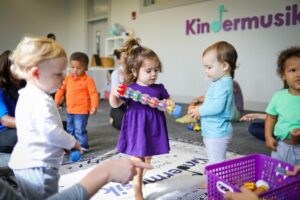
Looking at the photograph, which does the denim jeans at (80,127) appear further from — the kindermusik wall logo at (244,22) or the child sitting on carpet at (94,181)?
the kindermusik wall logo at (244,22)

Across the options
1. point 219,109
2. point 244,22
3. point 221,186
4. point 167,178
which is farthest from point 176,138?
point 244,22

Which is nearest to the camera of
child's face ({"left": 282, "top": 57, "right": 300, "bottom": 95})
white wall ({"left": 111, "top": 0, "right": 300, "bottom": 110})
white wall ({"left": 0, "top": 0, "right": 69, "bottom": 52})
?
child's face ({"left": 282, "top": 57, "right": 300, "bottom": 95})

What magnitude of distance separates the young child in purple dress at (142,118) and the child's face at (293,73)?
56 centimetres

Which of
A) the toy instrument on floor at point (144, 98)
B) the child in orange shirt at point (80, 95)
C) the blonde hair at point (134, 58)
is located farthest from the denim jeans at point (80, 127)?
the toy instrument on floor at point (144, 98)

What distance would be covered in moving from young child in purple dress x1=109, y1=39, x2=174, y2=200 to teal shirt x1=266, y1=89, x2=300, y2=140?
516 millimetres

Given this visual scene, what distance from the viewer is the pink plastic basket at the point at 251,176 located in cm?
99

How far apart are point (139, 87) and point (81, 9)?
645 cm

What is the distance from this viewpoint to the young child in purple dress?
4.60 feet

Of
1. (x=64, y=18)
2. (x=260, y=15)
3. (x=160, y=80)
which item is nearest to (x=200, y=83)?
(x=160, y=80)

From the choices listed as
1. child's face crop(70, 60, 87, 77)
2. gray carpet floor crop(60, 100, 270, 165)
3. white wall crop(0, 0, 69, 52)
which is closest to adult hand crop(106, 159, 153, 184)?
→ gray carpet floor crop(60, 100, 270, 165)

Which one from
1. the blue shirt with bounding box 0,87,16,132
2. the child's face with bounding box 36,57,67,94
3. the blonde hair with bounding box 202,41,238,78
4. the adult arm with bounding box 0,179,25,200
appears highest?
the blonde hair with bounding box 202,41,238,78

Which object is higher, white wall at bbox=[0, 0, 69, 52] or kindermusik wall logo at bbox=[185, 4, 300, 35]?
white wall at bbox=[0, 0, 69, 52]

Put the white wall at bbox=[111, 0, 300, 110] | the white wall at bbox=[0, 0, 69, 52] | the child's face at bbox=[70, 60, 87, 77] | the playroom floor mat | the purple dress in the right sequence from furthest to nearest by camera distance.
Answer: the white wall at bbox=[0, 0, 69, 52]
the white wall at bbox=[111, 0, 300, 110]
the child's face at bbox=[70, 60, 87, 77]
the playroom floor mat
the purple dress

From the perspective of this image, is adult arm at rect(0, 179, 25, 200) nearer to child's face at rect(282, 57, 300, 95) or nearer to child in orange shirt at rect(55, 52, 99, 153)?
child's face at rect(282, 57, 300, 95)
